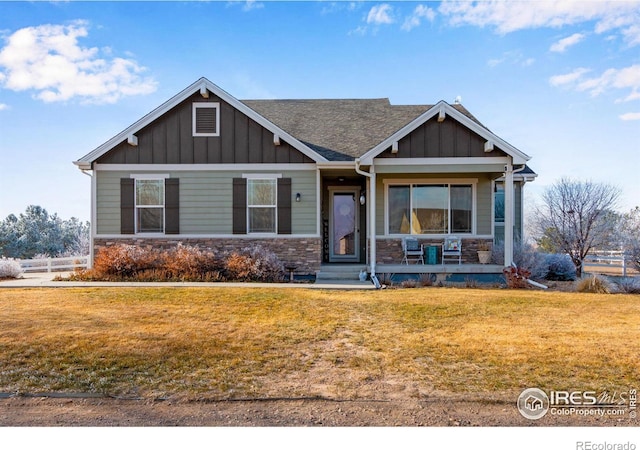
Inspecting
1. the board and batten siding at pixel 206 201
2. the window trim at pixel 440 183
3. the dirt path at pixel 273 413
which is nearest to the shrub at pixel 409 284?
the window trim at pixel 440 183

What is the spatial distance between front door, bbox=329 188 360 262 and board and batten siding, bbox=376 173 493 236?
115 cm

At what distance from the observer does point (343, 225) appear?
46.8ft

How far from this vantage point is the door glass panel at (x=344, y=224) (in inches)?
559

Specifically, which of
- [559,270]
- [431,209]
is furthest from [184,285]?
[559,270]

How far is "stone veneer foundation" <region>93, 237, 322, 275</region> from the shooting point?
1212 cm

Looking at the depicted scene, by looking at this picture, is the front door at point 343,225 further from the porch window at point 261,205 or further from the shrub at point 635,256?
the shrub at point 635,256

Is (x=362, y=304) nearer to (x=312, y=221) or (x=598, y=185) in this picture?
(x=312, y=221)

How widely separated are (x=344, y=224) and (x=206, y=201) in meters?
4.91

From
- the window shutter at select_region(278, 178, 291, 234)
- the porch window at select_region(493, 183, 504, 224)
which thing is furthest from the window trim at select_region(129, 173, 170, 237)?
the porch window at select_region(493, 183, 504, 224)

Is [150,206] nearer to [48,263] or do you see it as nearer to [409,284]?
[48,263]

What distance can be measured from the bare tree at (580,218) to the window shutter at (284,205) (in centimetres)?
1230
